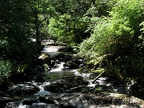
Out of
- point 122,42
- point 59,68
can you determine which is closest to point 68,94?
point 122,42

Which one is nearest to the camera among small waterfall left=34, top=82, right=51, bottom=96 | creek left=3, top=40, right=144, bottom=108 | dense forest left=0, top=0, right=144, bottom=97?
creek left=3, top=40, right=144, bottom=108

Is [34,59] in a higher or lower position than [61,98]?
higher

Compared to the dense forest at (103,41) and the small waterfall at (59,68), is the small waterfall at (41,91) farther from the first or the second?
the small waterfall at (59,68)

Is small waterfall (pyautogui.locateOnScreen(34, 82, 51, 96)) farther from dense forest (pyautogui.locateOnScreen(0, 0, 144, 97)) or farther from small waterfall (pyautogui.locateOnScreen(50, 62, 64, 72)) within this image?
small waterfall (pyautogui.locateOnScreen(50, 62, 64, 72))

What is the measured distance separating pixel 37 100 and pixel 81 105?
2.54 m

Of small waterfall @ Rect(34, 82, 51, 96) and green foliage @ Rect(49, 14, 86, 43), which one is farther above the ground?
A: green foliage @ Rect(49, 14, 86, 43)

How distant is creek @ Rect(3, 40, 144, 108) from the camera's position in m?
11.6

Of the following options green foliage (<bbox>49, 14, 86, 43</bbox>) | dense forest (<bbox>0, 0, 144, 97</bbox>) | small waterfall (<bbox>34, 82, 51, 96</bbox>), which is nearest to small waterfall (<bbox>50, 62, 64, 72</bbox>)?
dense forest (<bbox>0, 0, 144, 97</bbox>)

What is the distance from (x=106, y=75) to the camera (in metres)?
17.5

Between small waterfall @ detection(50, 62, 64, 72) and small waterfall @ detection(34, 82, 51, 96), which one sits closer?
small waterfall @ detection(34, 82, 51, 96)

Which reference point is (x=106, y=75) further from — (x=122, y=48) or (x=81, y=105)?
(x=81, y=105)

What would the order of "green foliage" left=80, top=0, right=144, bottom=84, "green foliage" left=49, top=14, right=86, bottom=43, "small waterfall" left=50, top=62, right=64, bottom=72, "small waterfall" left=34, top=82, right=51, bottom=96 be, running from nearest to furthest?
1. "small waterfall" left=34, top=82, right=51, bottom=96
2. "green foliage" left=80, top=0, right=144, bottom=84
3. "small waterfall" left=50, top=62, right=64, bottom=72
4. "green foliage" left=49, top=14, right=86, bottom=43

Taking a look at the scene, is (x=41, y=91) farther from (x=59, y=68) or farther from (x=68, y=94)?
(x=59, y=68)

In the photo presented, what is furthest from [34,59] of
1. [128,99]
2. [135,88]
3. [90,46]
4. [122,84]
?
[128,99]
